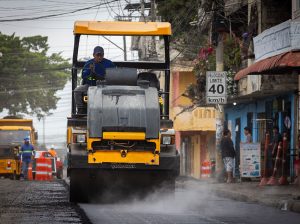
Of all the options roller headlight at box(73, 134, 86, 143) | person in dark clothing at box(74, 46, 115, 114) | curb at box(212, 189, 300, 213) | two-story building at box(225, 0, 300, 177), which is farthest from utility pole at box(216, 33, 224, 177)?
roller headlight at box(73, 134, 86, 143)

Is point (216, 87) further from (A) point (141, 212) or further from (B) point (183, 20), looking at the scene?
(B) point (183, 20)

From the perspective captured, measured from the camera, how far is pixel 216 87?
3180 cm

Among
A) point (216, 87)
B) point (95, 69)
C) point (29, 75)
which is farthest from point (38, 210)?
point (29, 75)

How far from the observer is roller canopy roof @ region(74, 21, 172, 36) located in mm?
19797

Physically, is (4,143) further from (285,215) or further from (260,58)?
(285,215)

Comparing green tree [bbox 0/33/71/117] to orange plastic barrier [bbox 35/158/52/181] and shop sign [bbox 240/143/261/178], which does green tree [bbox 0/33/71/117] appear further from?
shop sign [bbox 240/143/261/178]

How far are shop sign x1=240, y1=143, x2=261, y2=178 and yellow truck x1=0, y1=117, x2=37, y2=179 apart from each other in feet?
55.3

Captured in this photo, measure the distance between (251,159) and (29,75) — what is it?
208 ft

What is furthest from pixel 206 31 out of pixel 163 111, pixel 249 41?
pixel 163 111

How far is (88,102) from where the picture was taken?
704 inches

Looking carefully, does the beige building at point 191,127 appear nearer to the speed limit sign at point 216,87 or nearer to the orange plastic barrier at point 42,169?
the orange plastic barrier at point 42,169

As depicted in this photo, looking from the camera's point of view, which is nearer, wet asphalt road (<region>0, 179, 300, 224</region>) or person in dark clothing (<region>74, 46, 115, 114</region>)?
wet asphalt road (<region>0, 179, 300, 224</region>)

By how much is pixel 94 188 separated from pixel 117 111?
170 cm

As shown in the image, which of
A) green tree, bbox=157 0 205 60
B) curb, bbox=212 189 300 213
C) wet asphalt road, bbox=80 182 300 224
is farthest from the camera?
green tree, bbox=157 0 205 60
